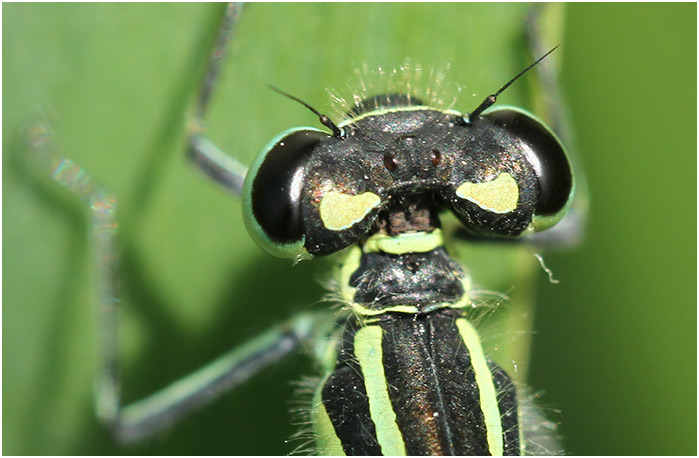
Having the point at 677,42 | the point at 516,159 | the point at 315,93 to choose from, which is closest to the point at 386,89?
the point at 315,93

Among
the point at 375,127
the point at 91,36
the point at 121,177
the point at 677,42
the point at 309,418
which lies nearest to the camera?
the point at 375,127

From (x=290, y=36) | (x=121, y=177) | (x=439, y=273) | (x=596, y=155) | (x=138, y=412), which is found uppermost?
(x=596, y=155)

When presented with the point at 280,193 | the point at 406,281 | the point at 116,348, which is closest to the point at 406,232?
the point at 406,281

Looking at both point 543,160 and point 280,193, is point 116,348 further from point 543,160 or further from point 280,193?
point 543,160

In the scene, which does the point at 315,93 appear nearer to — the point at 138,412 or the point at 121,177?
the point at 121,177

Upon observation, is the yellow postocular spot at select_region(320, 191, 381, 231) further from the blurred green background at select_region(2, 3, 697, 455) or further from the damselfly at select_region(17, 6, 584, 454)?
the blurred green background at select_region(2, 3, 697, 455)

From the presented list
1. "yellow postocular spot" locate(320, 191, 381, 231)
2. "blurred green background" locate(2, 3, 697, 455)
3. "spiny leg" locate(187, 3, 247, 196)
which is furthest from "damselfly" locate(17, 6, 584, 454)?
"spiny leg" locate(187, 3, 247, 196)
